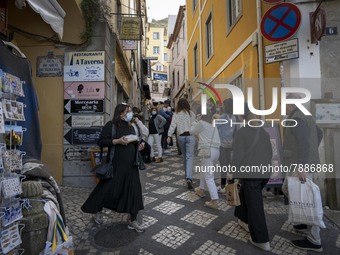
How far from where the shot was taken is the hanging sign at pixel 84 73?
584cm

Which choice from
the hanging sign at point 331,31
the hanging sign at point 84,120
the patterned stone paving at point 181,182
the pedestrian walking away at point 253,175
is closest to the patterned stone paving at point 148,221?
the pedestrian walking away at point 253,175

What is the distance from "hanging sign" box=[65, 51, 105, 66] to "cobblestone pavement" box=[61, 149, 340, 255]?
2856 millimetres

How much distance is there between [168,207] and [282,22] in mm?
3982

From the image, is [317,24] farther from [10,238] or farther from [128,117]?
[10,238]

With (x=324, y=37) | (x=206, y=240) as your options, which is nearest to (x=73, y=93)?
(x=206, y=240)

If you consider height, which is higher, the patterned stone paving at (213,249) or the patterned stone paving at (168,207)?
the patterned stone paving at (168,207)

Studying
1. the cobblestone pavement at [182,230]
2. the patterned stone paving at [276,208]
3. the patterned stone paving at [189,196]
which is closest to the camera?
the cobblestone pavement at [182,230]

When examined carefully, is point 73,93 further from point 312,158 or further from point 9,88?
point 312,158

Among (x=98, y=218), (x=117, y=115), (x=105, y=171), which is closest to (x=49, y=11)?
(x=117, y=115)

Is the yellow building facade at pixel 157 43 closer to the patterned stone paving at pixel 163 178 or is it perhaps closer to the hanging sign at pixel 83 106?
the patterned stone paving at pixel 163 178

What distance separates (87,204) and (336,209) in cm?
407

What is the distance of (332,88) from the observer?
5070mm

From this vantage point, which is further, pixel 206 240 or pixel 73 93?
pixel 73 93

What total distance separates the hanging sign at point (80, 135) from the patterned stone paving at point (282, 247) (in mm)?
4064
